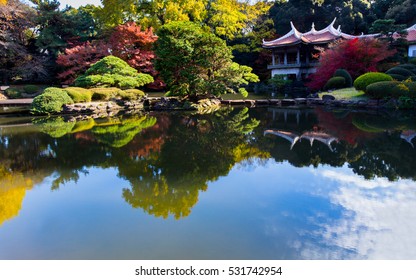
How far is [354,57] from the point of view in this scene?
680 inches

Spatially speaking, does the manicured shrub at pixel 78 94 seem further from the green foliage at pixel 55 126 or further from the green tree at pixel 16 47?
the green tree at pixel 16 47

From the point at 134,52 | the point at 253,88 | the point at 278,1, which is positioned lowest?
the point at 253,88

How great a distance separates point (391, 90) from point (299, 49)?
1266 centimetres

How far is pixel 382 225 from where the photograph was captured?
10.4ft

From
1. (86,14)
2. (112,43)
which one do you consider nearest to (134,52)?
(112,43)

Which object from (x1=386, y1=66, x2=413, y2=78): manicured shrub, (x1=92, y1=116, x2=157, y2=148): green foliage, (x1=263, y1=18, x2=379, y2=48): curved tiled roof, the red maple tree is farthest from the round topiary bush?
the red maple tree

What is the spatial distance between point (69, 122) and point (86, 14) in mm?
18999

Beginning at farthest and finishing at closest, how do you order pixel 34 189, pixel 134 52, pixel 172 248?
pixel 134 52 → pixel 34 189 → pixel 172 248

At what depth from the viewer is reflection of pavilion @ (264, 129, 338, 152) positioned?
707 centimetres

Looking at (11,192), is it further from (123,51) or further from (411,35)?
(411,35)

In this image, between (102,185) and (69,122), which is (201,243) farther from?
(69,122)

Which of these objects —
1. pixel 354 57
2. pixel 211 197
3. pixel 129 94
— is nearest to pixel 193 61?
pixel 129 94

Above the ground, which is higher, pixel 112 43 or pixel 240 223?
pixel 112 43

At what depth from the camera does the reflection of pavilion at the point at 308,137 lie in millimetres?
7070
